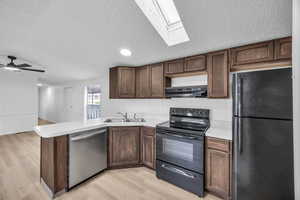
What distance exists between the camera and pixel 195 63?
240 centimetres

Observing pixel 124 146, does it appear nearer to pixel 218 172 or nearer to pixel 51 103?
pixel 218 172

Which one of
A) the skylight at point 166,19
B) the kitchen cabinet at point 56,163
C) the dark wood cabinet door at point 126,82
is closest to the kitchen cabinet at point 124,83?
the dark wood cabinet door at point 126,82

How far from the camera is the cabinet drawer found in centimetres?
177

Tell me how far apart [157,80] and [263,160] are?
2064mm

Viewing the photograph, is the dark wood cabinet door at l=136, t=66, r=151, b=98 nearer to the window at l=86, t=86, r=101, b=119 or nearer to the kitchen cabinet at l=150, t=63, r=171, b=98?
the kitchen cabinet at l=150, t=63, r=171, b=98

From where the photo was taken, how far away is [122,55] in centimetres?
286

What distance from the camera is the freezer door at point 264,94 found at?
1.31 meters

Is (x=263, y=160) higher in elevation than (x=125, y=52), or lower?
lower

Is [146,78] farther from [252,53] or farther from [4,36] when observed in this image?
[4,36]

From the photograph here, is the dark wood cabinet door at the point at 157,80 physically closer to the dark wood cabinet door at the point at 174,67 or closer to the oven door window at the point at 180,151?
the dark wood cabinet door at the point at 174,67

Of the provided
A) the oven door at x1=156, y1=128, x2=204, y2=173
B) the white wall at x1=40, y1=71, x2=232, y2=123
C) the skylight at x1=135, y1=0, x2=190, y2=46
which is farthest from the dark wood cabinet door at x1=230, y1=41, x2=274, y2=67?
the oven door at x1=156, y1=128, x2=204, y2=173

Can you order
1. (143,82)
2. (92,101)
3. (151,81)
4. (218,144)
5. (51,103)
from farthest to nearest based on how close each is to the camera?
1. (51,103)
2. (92,101)
3. (143,82)
4. (151,81)
5. (218,144)

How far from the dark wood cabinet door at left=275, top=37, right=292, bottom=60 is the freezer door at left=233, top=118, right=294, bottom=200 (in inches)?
37.5

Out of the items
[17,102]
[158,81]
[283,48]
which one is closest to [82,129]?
[158,81]
